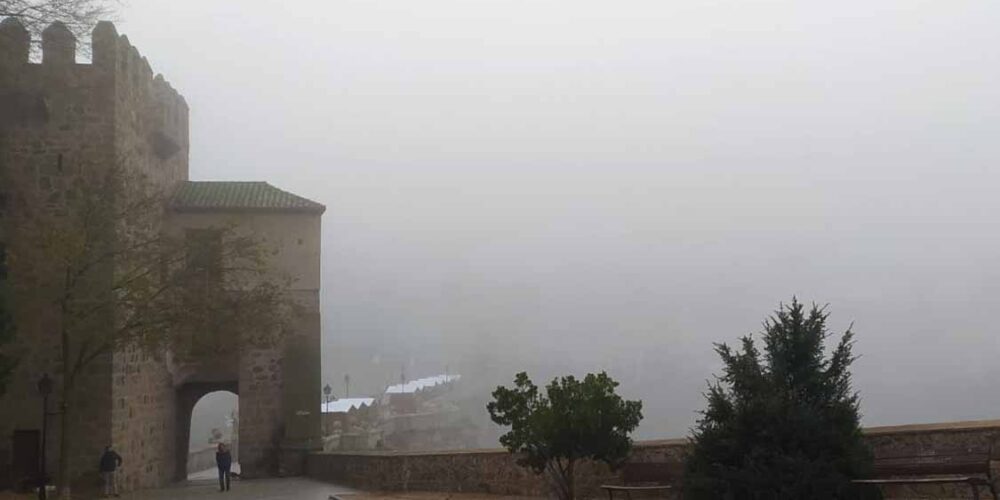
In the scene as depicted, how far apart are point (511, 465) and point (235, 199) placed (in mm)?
17545

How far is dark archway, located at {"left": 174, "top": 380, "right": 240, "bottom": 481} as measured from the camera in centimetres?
3116

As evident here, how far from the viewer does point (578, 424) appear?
1281cm

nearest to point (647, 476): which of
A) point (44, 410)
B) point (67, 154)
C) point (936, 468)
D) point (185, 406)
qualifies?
point (936, 468)

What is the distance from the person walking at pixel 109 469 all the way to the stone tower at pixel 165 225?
2.26 feet

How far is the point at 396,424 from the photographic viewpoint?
65062 millimetres

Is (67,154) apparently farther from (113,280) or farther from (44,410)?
(44,410)

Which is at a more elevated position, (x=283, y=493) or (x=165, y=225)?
(x=165, y=225)

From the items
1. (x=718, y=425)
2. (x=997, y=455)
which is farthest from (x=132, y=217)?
(x=997, y=455)

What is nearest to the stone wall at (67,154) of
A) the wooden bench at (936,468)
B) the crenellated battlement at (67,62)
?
the crenellated battlement at (67,62)

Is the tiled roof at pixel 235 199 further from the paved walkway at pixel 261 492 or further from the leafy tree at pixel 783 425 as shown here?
the leafy tree at pixel 783 425

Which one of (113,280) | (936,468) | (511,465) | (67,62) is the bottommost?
(511,465)

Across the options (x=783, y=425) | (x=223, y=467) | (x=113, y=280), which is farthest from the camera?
(x=223, y=467)

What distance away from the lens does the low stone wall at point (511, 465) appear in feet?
36.5

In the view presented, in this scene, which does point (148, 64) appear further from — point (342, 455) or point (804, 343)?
point (804, 343)
